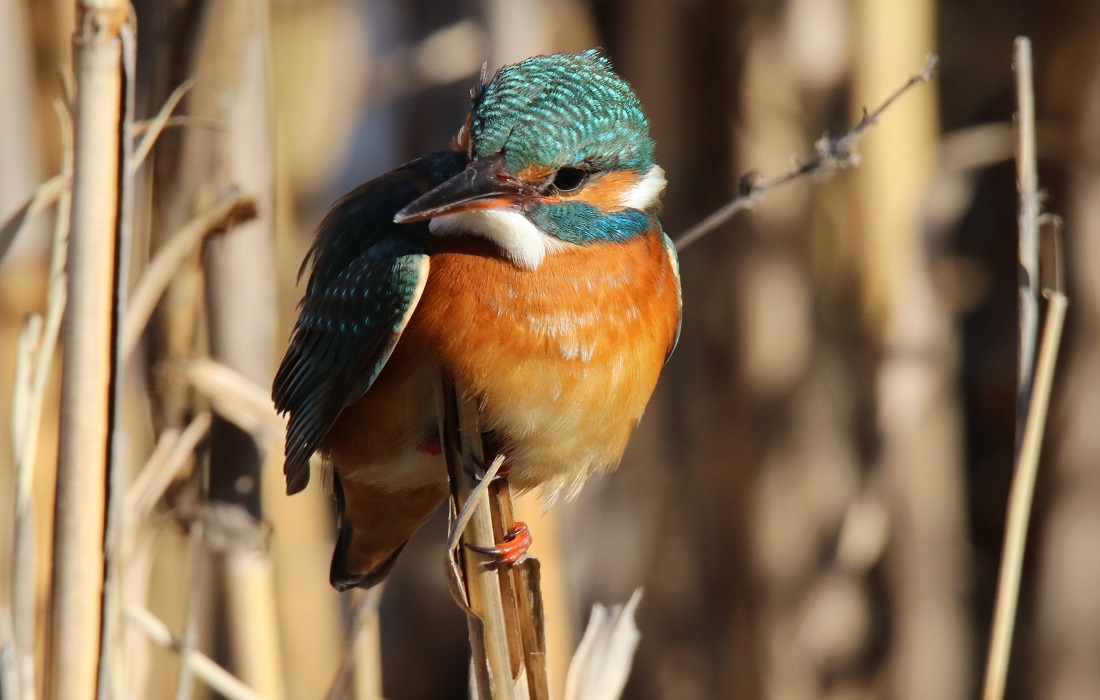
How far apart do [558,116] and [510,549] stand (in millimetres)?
619

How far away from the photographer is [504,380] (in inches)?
65.7

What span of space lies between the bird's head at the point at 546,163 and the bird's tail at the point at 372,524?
527mm

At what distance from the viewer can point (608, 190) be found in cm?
176

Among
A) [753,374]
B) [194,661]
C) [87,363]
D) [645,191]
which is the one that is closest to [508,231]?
[645,191]

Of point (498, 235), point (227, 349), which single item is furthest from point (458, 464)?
point (227, 349)

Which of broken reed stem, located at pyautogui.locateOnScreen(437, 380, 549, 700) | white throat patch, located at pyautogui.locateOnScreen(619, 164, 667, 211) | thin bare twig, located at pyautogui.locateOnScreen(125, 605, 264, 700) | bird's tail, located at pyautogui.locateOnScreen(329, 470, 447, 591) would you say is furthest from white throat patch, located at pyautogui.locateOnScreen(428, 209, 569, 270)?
thin bare twig, located at pyautogui.locateOnScreen(125, 605, 264, 700)

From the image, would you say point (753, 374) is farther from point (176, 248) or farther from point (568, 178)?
point (176, 248)

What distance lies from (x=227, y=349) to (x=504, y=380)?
0.65m

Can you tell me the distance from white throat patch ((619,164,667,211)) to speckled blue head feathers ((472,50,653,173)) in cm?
5

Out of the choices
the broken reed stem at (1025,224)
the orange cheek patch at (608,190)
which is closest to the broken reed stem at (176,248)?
the orange cheek patch at (608,190)

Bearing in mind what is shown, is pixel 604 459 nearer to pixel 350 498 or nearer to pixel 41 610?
pixel 350 498

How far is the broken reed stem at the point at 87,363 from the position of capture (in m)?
1.32

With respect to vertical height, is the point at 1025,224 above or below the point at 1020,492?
above

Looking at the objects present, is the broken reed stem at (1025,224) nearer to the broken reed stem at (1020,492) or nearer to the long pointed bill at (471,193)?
the broken reed stem at (1020,492)
